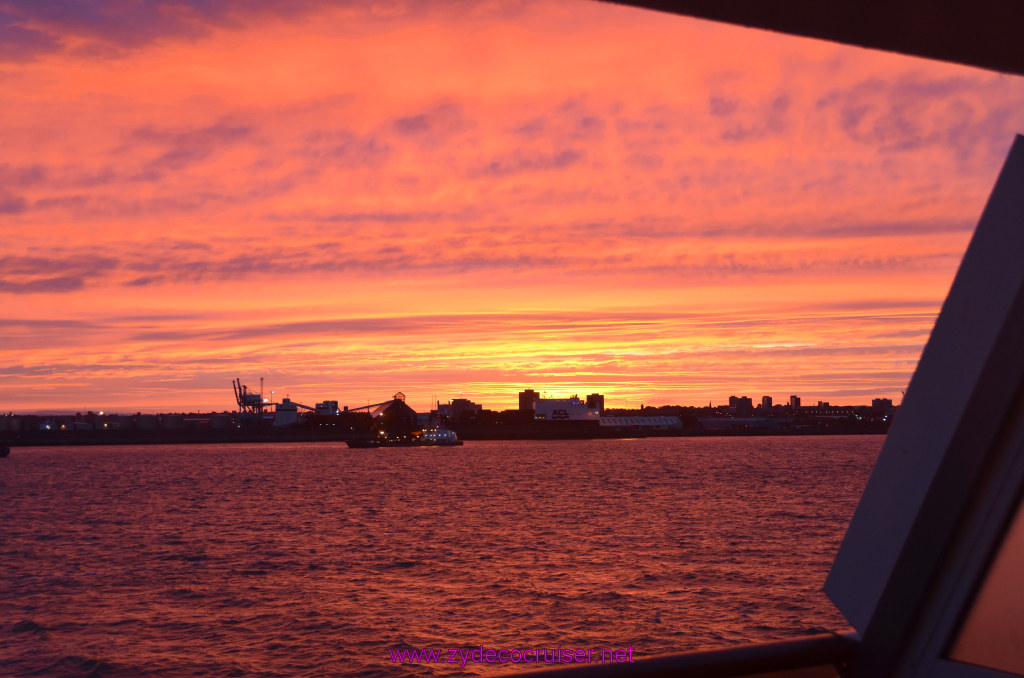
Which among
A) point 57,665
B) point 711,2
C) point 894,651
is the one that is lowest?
point 57,665

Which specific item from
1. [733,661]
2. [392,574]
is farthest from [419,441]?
[733,661]

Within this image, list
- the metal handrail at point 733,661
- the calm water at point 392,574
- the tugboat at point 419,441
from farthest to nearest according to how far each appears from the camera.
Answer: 1. the tugboat at point 419,441
2. the calm water at point 392,574
3. the metal handrail at point 733,661

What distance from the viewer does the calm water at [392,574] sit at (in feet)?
67.2

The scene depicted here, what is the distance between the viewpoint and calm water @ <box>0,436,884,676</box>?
20469mm

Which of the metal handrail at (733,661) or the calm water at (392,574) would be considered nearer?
the metal handrail at (733,661)

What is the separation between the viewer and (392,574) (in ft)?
96.1

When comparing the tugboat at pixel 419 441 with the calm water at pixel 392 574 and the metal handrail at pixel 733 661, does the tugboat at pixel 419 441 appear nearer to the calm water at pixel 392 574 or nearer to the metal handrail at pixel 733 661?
the calm water at pixel 392 574

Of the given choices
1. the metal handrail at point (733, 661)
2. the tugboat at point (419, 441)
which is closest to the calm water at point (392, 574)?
the metal handrail at point (733, 661)

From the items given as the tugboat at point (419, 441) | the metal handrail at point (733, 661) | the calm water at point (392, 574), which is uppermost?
the tugboat at point (419, 441)

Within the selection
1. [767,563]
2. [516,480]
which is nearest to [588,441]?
[516,480]

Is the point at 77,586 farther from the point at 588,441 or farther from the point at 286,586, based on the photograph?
the point at 588,441

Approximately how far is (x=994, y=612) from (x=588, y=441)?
17460 cm

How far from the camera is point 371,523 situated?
4547 centimetres

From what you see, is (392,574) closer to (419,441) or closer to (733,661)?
(733,661)
